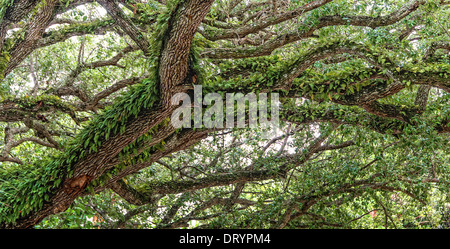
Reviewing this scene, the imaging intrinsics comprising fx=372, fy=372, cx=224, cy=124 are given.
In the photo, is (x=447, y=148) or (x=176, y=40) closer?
(x=176, y=40)

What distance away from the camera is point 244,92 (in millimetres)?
4211

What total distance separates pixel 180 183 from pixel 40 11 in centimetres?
316

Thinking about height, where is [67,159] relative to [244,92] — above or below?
below

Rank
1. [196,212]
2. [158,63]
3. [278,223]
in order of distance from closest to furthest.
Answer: [158,63]
[278,223]
[196,212]

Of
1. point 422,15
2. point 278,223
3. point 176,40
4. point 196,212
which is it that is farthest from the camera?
point 196,212

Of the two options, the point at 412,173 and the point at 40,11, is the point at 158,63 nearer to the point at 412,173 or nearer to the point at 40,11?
the point at 40,11

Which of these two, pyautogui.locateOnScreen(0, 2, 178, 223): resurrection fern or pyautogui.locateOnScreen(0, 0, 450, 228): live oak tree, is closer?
pyautogui.locateOnScreen(0, 0, 450, 228): live oak tree

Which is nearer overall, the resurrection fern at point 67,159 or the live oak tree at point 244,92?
the live oak tree at point 244,92

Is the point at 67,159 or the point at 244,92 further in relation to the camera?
the point at 67,159

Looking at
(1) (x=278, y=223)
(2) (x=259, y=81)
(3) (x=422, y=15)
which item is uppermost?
(3) (x=422, y=15)

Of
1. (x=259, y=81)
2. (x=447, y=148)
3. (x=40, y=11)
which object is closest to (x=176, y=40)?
(x=259, y=81)

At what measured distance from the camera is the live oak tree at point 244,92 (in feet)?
13.1

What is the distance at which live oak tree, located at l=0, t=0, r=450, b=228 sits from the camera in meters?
3.98

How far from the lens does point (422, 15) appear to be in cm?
455
